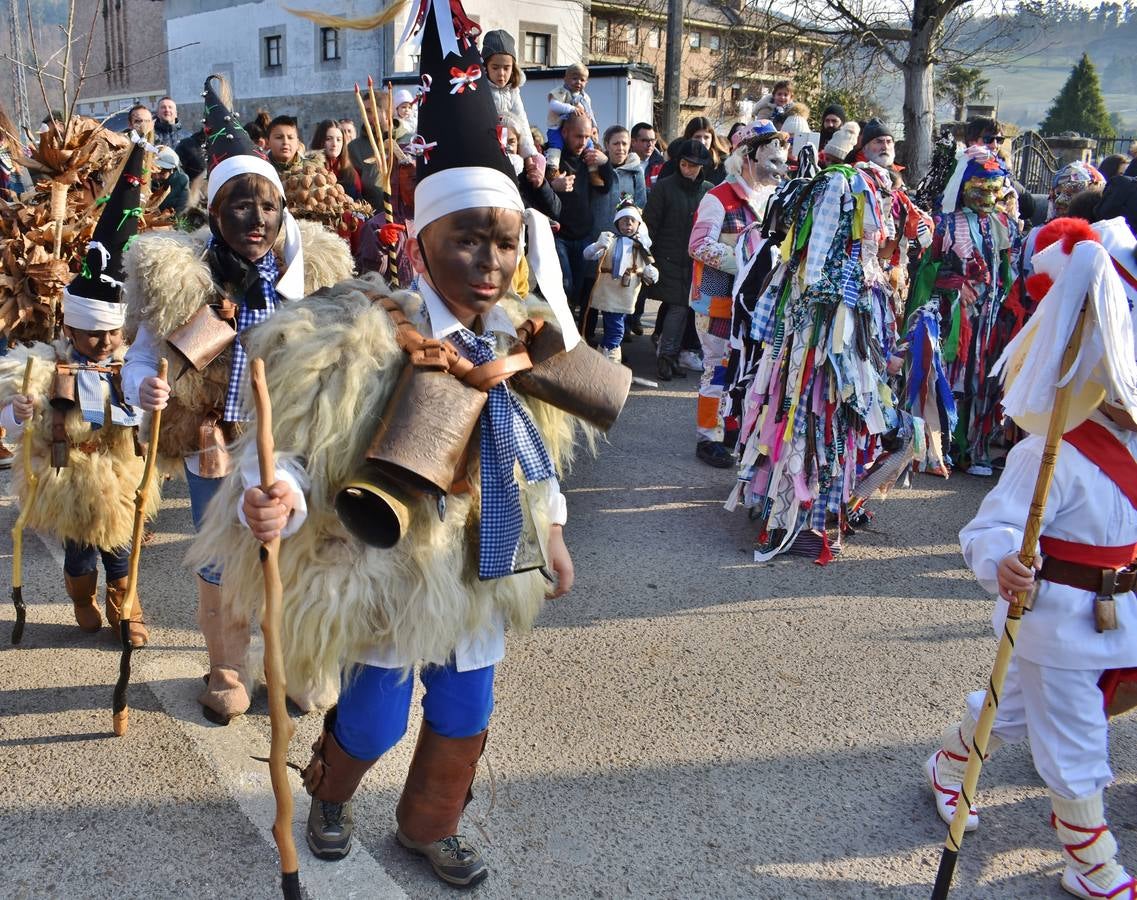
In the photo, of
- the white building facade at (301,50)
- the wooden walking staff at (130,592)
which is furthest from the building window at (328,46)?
the wooden walking staff at (130,592)

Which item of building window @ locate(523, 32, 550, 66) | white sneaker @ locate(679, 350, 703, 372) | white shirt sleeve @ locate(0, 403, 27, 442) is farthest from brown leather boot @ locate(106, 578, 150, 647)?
building window @ locate(523, 32, 550, 66)

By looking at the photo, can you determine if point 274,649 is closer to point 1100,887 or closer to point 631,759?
point 631,759

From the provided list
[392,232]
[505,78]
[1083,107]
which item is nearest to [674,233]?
[505,78]

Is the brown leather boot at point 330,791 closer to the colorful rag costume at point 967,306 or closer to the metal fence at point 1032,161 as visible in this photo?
the colorful rag costume at point 967,306

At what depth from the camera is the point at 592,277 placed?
29.7 feet

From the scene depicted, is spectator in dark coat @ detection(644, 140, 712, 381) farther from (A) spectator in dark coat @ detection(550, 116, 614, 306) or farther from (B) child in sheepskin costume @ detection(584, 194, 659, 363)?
(A) spectator in dark coat @ detection(550, 116, 614, 306)

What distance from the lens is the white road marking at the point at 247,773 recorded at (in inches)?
107

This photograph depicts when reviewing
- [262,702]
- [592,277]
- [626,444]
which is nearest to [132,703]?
[262,702]

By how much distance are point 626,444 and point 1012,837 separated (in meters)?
4.40

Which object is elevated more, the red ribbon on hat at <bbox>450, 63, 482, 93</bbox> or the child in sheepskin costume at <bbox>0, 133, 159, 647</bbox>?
the red ribbon on hat at <bbox>450, 63, 482, 93</bbox>

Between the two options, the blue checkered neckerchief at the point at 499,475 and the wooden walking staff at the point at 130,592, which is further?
the wooden walking staff at the point at 130,592

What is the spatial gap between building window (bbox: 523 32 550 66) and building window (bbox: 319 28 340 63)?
22.6 ft

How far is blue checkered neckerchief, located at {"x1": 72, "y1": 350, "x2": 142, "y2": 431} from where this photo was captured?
4066 millimetres

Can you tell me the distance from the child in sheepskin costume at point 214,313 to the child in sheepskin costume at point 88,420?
2.05 ft
